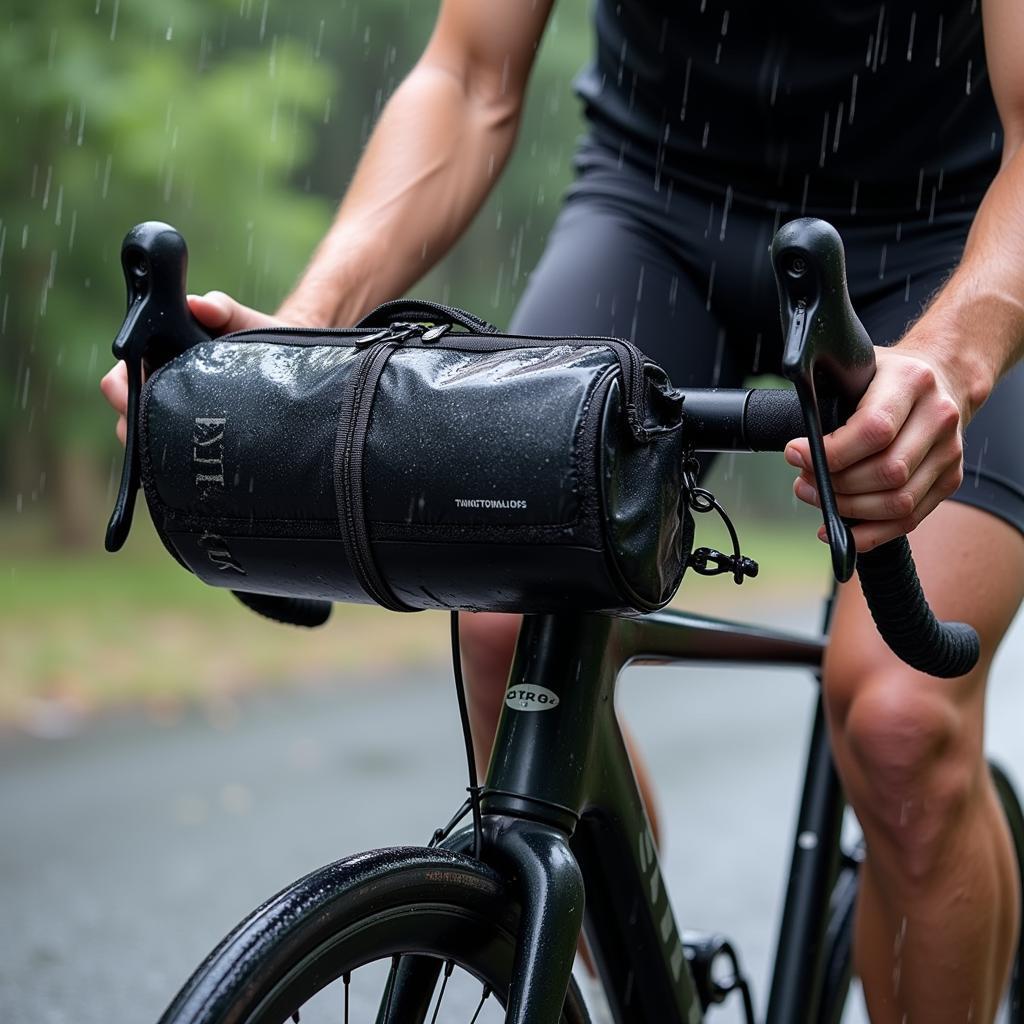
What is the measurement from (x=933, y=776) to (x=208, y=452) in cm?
93

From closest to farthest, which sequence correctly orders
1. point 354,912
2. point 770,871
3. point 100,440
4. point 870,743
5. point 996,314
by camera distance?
point 354,912 < point 996,314 < point 870,743 < point 770,871 < point 100,440

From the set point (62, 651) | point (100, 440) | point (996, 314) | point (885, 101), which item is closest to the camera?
point (996, 314)

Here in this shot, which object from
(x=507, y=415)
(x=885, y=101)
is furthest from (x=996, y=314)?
(x=885, y=101)

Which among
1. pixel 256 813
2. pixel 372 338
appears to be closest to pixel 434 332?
pixel 372 338

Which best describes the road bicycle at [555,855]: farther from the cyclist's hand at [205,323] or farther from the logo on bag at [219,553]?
the logo on bag at [219,553]

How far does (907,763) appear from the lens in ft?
5.81

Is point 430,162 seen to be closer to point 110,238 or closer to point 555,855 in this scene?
point 555,855

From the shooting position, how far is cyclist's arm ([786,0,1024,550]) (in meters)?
1.23

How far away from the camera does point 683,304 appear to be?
7.06ft

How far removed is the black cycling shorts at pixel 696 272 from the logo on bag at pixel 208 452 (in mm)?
717

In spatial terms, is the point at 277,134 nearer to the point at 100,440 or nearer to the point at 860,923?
the point at 100,440

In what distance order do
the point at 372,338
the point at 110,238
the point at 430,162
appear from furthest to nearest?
the point at 110,238 → the point at 430,162 → the point at 372,338

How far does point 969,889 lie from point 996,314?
783 millimetres

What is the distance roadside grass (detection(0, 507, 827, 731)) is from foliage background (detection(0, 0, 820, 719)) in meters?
0.03
